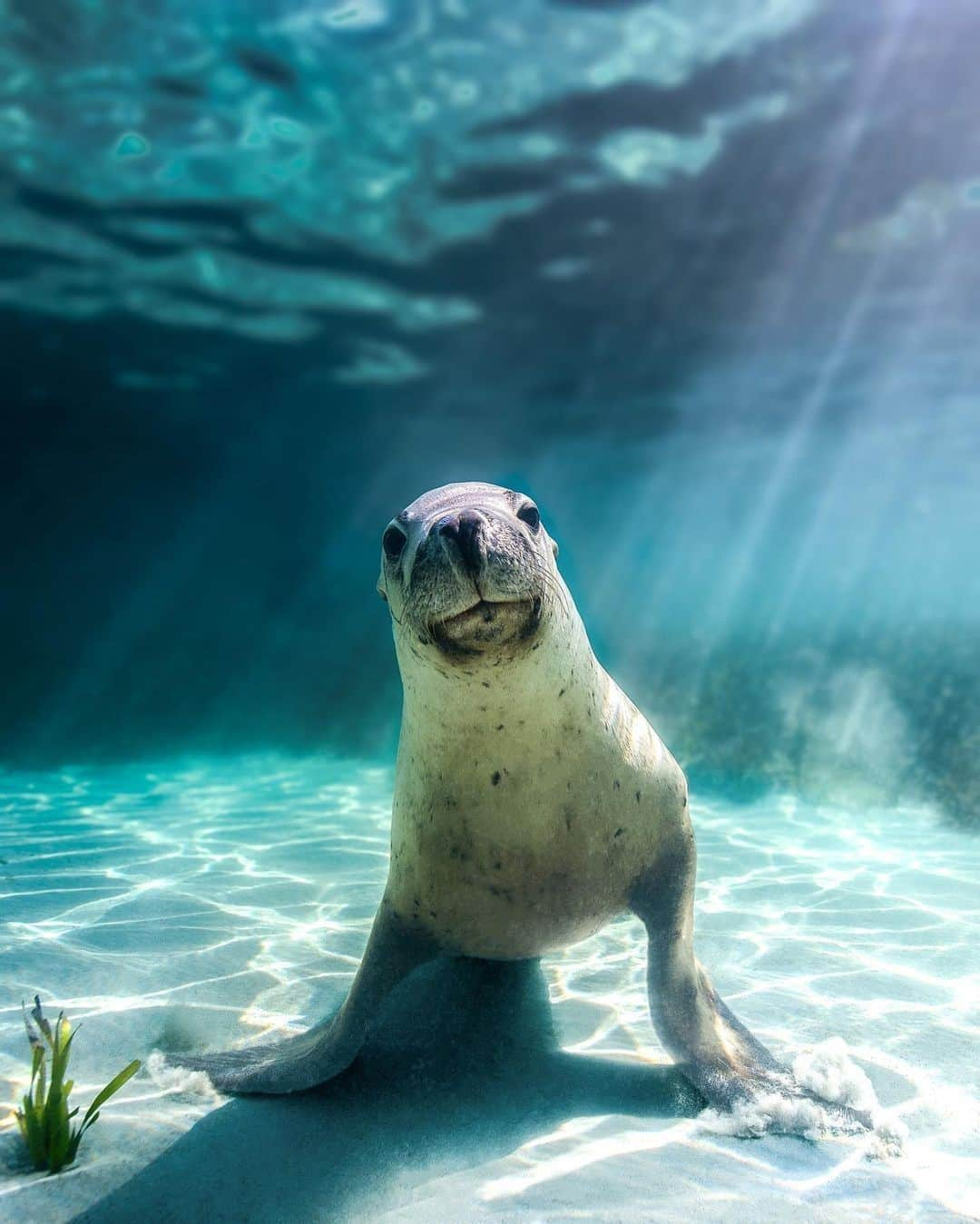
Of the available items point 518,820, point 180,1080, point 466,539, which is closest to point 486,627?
A: point 466,539

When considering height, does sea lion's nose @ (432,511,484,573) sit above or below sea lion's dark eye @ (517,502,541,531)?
below

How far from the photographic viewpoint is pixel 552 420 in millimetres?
22875

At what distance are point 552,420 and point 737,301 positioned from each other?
7.92 metres

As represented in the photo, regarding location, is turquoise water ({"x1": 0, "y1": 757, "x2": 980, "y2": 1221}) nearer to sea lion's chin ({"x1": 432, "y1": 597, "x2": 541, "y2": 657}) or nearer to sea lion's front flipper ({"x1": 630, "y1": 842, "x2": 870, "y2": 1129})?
sea lion's front flipper ({"x1": 630, "y1": 842, "x2": 870, "y2": 1129})

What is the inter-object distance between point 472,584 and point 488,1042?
6.55 feet

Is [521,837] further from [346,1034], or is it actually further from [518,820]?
[346,1034]

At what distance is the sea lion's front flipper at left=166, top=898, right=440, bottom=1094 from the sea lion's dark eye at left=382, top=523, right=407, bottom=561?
128 cm

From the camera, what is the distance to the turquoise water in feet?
7.20

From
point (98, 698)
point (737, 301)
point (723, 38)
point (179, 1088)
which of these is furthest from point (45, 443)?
point (179, 1088)

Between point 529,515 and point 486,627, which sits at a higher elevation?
point 529,515

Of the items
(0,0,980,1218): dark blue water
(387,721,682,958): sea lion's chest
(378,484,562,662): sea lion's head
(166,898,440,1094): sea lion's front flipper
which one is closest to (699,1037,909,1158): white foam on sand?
(0,0,980,1218): dark blue water

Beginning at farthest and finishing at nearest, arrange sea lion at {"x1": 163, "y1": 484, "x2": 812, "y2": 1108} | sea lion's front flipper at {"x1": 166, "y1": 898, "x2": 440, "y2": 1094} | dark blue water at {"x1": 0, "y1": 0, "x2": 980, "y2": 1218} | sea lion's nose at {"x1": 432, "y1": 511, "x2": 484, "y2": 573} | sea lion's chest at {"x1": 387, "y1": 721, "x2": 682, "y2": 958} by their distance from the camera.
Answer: dark blue water at {"x1": 0, "y1": 0, "x2": 980, "y2": 1218}
sea lion's front flipper at {"x1": 166, "y1": 898, "x2": 440, "y2": 1094}
sea lion's chest at {"x1": 387, "y1": 721, "x2": 682, "y2": 958}
sea lion at {"x1": 163, "y1": 484, "x2": 812, "y2": 1108}
sea lion's nose at {"x1": 432, "y1": 511, "x2": 484, "y2": 573}

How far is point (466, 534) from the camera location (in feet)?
6.99

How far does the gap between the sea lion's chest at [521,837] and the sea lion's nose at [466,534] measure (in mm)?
687
